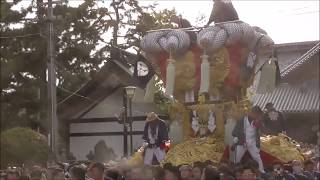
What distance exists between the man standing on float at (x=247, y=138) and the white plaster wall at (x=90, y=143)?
620 inches

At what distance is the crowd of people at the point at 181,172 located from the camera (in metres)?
6.99

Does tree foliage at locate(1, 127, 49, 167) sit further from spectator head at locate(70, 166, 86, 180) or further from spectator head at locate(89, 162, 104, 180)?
spectator head at locate(89, 162, 104, 180)

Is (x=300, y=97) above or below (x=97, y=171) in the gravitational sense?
below

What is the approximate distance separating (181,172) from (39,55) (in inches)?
691

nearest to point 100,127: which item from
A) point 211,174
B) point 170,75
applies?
point 170,75

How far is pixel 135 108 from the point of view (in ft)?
82.4

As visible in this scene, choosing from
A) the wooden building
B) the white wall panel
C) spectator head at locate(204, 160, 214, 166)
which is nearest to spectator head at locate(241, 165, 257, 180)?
spectator head at locate(204, 160, 214, 166)

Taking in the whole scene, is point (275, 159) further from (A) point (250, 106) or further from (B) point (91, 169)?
(B) point (91, 169)

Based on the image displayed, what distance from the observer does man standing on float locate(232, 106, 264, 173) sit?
9.09 meters

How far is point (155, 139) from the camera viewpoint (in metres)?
9.91

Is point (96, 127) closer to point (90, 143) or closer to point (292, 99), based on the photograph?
point (90, 143)

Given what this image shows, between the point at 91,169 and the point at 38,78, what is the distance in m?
17.9

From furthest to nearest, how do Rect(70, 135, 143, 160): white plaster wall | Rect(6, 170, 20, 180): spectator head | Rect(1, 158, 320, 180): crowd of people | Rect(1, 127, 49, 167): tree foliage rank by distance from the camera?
Rect(70, 135, 143, 160): white plaster wall < Rect(1, 127, 49, 167): tree foliage < Rect(6, 170, 20, 180): spectator head < Rect(1, 158, 320, 180): crowd of people

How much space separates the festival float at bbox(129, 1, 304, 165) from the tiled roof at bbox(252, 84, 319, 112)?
614 inches
